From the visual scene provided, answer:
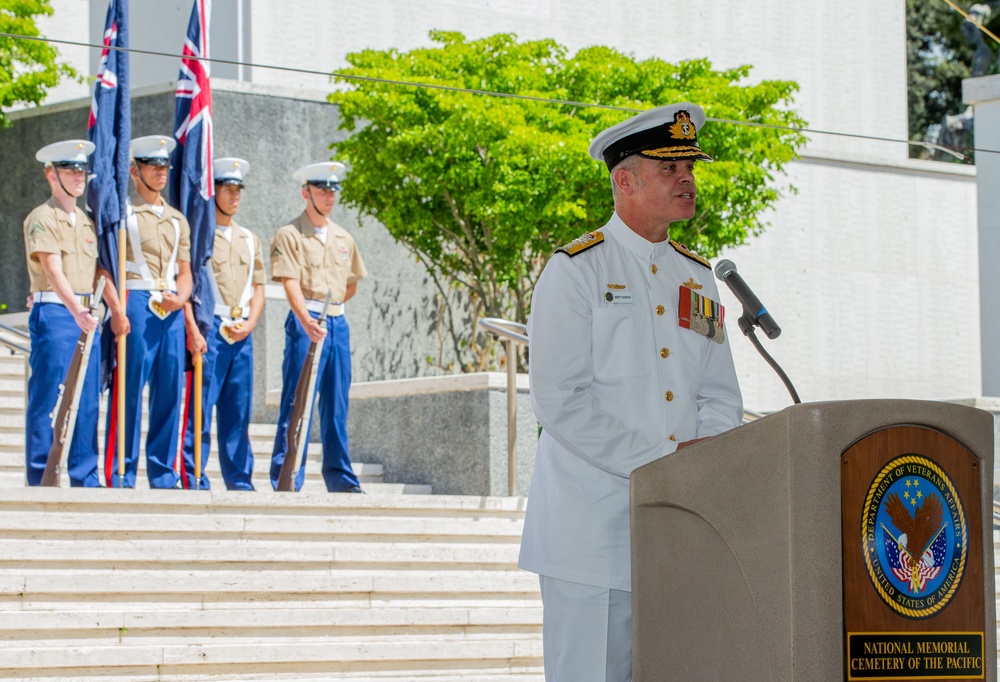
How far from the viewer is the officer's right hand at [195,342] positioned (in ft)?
30.2

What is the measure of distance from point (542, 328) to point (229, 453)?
617 cm

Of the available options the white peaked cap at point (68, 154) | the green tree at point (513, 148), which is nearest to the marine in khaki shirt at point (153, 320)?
the white peaked cap at point (68, 154)

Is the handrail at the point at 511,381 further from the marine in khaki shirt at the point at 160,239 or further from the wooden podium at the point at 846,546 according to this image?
the wooden podium at the point at 846,546

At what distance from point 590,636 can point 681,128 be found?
109 cm

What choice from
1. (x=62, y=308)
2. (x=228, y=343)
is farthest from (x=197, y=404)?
(x=62, y=308)

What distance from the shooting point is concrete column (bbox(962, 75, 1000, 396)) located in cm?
1285

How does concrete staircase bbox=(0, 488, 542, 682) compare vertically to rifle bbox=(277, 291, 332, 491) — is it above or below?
below

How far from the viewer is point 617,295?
344 cm

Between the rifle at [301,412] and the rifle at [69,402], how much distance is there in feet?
4.38

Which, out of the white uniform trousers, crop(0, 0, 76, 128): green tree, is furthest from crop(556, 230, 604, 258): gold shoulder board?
crop(0, 0, 76, 128): green tree

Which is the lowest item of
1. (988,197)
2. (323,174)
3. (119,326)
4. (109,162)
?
(119,326)

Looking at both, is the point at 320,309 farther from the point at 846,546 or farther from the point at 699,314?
the point at 846,546

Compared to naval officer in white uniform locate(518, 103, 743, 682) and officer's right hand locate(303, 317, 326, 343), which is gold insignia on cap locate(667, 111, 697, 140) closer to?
naval officer in white uniform locate(518, 103, 743, 682)

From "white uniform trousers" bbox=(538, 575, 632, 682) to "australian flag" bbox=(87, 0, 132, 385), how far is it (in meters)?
5.87
